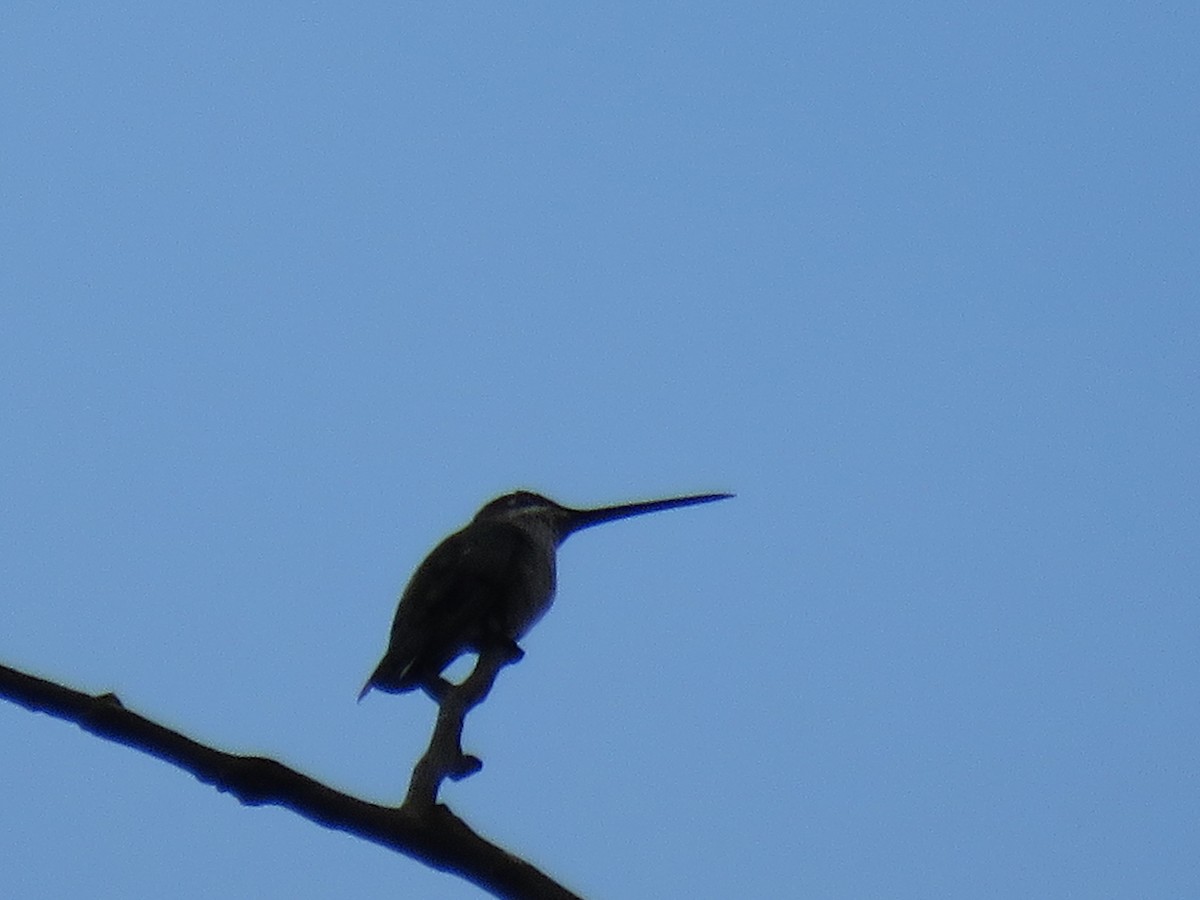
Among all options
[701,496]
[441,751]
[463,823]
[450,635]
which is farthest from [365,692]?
[701,496]

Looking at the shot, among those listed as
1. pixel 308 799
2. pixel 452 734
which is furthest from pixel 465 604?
pixel 308 799

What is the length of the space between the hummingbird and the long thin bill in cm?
65

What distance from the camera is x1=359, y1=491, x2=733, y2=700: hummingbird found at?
2824 millimetres

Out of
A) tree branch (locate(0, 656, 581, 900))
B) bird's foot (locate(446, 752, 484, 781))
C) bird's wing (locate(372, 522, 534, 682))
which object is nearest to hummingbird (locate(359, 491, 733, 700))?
bird's wing (locate(372, 522, 534, 682))

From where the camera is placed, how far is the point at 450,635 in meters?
2.82

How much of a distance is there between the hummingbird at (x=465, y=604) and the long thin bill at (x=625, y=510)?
0.65 m

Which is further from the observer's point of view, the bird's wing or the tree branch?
the bird's wing

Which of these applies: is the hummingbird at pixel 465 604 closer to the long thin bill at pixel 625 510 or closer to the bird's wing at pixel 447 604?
the bird's wing at pixel 447 604

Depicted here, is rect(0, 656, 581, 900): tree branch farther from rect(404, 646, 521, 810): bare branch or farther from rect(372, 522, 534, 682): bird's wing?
rect(372, 522, 534, 682): bird's wing

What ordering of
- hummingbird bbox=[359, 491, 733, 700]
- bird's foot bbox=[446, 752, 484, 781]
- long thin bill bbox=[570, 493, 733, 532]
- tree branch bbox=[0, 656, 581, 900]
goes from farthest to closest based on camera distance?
long thin bill bbox=[570, 493, 733, 532] < hummingbird bbox=[359, 491, 733, 700] < bird's foot bbox=[446, 752, 484, 781] < tree branch bbox=[0, 656, 581, 900]

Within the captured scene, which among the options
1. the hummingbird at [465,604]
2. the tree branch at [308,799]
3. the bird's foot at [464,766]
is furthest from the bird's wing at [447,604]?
the tree branch at [308,799]

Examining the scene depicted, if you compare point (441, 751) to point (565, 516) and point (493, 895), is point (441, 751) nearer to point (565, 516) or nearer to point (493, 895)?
point (493, 895)

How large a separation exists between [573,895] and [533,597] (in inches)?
40.3

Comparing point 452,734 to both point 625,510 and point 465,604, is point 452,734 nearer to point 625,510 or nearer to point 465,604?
point 465,604
